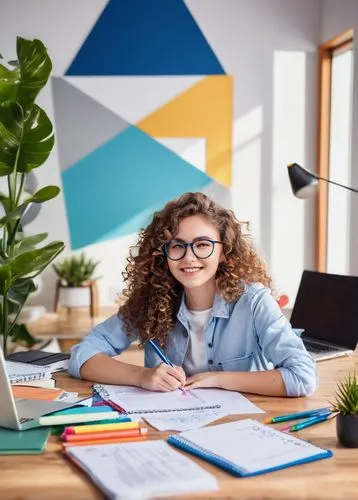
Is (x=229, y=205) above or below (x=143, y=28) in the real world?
below

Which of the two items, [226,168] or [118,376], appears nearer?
[118,376]

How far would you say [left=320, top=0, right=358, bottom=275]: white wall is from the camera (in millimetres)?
3961

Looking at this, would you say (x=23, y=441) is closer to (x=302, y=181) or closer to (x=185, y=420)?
(x=185, y=420)

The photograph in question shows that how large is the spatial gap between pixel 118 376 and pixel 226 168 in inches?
121

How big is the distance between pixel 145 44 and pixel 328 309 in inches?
111

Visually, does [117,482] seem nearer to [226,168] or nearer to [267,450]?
[267,450]

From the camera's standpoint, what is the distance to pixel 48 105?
471 centimetres

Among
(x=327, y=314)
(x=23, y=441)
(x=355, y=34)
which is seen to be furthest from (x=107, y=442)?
(x=355, y=34)

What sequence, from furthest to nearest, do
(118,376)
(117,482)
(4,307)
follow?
(4,307) < (118,376) < (117,482)

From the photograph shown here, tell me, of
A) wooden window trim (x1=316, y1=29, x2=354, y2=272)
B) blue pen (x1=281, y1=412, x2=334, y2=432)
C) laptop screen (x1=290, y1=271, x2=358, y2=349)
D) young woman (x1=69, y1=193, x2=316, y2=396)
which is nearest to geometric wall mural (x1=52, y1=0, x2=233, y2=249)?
wooden window trim (x1=316, y1=29, x2=354, y2=272)

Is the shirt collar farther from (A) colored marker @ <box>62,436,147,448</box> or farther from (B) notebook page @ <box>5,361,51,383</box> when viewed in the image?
(A) colored marker @ <box>62,436,147,448</box>

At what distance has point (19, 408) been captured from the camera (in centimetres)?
159

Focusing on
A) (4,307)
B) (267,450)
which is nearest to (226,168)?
(4,307)

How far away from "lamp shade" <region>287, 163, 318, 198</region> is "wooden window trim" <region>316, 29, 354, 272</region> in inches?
73.5
